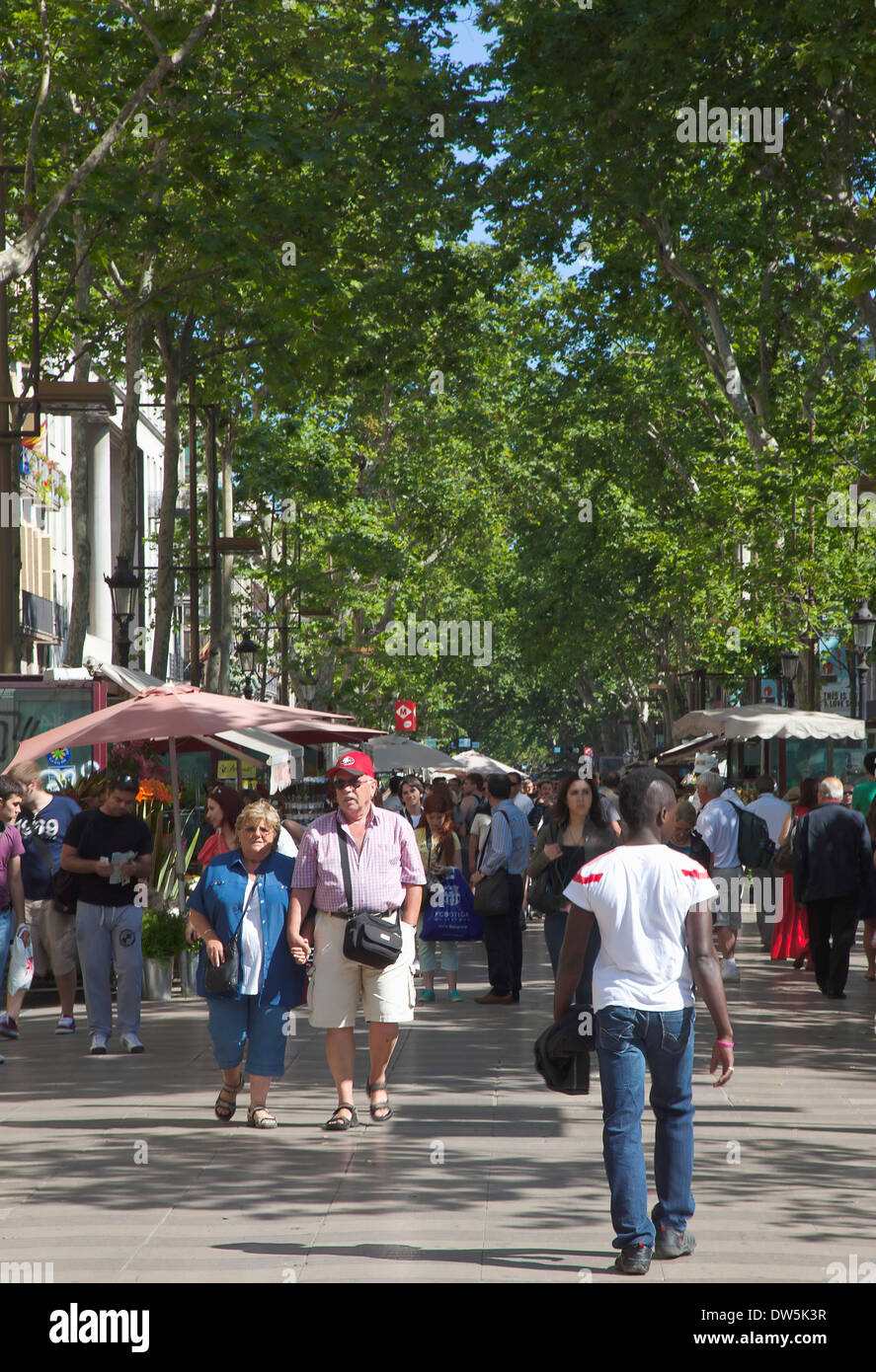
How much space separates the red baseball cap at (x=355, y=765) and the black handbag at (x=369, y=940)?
0.55 metres

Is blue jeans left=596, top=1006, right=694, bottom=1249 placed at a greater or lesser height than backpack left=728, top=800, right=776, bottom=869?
lesser

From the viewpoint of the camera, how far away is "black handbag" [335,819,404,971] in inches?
324

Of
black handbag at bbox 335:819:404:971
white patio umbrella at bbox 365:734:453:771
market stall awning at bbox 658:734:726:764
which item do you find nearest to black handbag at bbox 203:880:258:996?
black handbag at bbox 335:819:404:971

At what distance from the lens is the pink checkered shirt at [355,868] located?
841 centimetres

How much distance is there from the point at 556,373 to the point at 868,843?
21.2m

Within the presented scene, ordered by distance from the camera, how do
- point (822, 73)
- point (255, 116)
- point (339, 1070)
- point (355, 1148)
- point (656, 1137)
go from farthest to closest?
point (255, 116) < point (822, 73) < point (339, 1070) < point (355, 1148) < point (656, 1137)

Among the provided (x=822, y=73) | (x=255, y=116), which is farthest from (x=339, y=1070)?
(x=255, y=116)

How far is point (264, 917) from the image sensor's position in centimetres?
850

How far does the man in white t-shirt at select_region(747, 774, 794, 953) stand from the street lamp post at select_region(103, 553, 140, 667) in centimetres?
897

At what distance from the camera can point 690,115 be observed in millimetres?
17094

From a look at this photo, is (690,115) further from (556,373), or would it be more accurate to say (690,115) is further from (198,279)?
(556,373)

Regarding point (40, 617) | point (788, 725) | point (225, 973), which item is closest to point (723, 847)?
point (225, 973)

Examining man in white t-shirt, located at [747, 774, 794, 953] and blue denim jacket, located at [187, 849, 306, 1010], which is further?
man in white t-shirt, located at [747, 774, 794, 953]

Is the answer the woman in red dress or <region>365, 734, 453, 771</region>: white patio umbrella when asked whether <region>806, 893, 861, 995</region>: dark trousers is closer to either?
the woman in red dress
